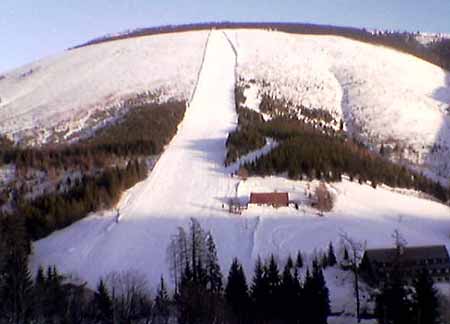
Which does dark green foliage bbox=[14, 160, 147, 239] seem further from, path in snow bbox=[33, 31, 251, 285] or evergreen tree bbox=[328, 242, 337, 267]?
evergreen tree bbox=[328, 242, 337, 267]

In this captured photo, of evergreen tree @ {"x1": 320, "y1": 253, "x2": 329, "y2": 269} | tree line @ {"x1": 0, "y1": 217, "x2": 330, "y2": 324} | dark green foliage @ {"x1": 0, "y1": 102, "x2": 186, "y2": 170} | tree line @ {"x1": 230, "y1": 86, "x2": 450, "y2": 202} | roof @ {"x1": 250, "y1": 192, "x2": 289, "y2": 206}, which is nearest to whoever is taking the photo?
tree line @ {"x1": 0, "y1": 217, "x2": 330, "y2": 324}

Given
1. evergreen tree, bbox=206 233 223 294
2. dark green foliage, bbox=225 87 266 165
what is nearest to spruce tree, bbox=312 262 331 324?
evergreen tree, bbox=206 233 223 294

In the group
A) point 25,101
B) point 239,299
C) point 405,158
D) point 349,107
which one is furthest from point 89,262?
point 25,101

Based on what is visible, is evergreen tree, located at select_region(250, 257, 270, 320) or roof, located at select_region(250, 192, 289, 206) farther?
roof, located at select_region(250, 192, 289, 206)

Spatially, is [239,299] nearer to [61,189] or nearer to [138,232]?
[138,232]

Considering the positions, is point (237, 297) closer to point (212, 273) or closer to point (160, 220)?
A: point (212, 273)

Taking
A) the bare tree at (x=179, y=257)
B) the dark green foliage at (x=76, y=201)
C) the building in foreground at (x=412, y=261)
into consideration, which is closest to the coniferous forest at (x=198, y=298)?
the bare tree at (x=179, y=257)
